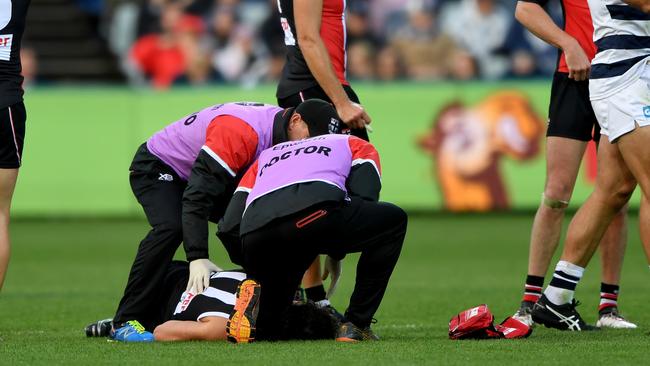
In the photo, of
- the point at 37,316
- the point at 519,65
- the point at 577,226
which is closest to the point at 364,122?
the point at 577,226

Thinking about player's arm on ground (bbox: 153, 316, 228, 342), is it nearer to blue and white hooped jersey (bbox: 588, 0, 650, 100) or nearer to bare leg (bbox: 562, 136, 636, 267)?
bare leg (bbox: 562, 136, 636, 267)

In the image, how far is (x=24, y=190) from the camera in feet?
55.1

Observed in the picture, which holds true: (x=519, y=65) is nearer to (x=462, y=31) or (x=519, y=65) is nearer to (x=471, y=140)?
(x=462, y=31)

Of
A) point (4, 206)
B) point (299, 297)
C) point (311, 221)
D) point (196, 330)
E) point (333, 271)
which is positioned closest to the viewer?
point (311, 221)

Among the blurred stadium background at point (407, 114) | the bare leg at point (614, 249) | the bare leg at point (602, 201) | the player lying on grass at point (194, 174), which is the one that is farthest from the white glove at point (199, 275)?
the blurred stadium background at point (407, 114)

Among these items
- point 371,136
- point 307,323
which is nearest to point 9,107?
point 307,323

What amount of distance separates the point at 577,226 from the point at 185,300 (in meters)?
2.31

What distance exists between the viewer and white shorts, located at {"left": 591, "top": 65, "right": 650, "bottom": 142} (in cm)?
684

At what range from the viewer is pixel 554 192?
7.73m

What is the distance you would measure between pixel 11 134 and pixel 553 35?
3264 mm

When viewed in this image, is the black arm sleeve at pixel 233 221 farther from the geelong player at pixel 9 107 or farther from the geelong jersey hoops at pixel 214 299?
the geelong player at pixel 9 107

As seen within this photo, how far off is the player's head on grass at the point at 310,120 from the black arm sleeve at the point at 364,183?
1.14ft

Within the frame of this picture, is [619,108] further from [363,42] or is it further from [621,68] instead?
[363,42]

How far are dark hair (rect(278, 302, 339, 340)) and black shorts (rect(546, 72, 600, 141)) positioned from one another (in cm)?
191
